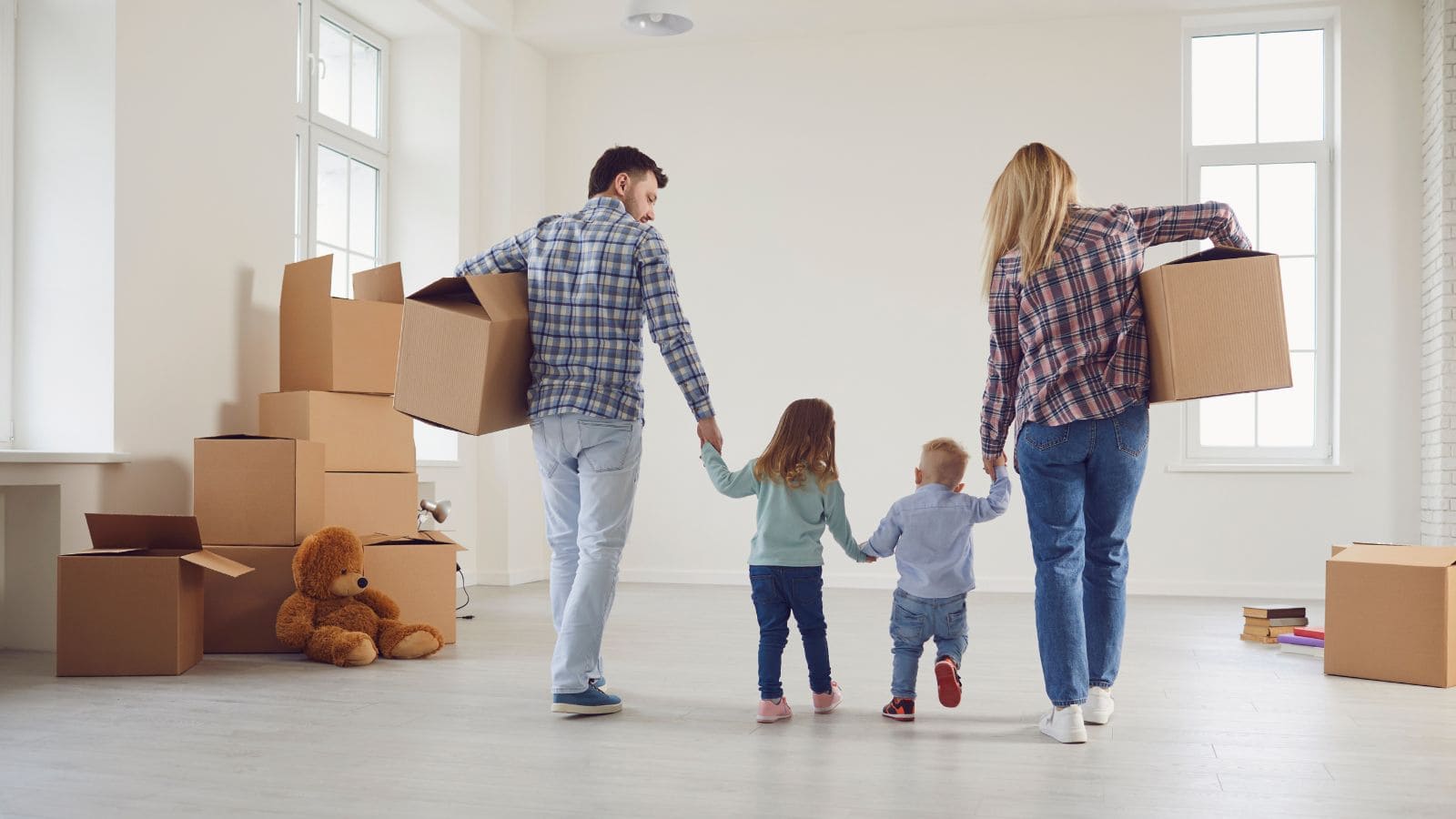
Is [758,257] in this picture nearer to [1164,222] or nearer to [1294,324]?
[1294,324]

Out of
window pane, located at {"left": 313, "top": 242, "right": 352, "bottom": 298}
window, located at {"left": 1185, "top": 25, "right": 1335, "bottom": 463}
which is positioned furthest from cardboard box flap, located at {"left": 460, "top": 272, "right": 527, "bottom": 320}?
window, located at {"left": 1185, "top": 25, "right": 1335, "bottom": 463}

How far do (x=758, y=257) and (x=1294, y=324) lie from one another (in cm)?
250

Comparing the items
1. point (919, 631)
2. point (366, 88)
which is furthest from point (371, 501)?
point (366, 88)

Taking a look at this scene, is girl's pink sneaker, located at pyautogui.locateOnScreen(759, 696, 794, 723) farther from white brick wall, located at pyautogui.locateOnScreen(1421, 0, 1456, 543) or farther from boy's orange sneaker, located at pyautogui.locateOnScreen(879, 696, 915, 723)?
white brick wall, located at pyautogui.locateOnScreen(1421, 0, 1456, 543)

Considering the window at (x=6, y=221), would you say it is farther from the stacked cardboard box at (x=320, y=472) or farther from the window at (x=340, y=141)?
the window at (x=340, y=141)

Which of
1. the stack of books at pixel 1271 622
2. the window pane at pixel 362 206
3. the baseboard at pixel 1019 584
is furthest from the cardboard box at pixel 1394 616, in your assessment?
the window pane at pixel 362 206

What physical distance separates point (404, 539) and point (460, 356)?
1370 millimetres

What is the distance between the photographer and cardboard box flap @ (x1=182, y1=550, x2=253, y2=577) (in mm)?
2975

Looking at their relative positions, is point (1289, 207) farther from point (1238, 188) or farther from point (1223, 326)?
point (1223, 326)

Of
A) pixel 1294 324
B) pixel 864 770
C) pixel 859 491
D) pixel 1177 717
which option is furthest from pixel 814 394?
pixel 864 770

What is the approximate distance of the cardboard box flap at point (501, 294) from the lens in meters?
2.42

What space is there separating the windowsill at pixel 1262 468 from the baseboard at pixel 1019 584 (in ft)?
1.63

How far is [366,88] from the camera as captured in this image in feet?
18.1

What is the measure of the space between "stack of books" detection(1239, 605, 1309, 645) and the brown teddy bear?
2.56m
